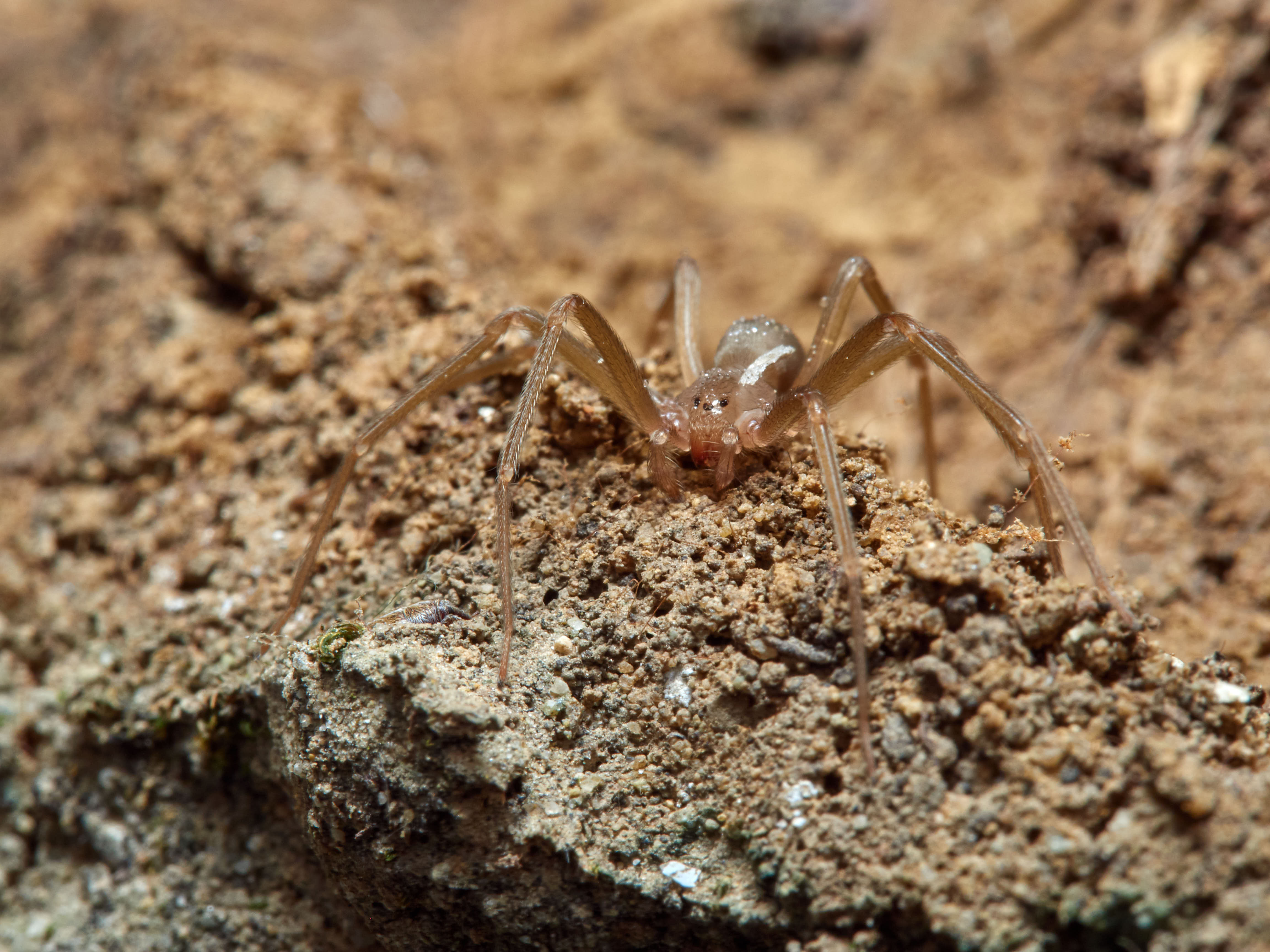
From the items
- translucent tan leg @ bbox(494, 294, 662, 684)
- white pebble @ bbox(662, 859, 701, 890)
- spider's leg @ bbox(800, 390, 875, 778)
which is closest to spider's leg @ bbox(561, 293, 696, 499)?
translucent tan leg @ bbox(494, 294, 662, 684)

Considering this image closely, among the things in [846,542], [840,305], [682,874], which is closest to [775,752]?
[682,874]

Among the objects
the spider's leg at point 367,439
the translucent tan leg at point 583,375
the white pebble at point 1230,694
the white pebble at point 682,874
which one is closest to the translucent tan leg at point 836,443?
the white pebble at point 1230,694

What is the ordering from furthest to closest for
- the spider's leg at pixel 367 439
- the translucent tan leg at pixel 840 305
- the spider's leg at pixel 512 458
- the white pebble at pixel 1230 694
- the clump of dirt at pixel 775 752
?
1. the translucent tan leg at pixel 840 305
2. the spider's leg at pixel 367 439
3. the spider's leg at pixel 512 458
4. the white pebble at pixel 1230 694
5. the clump of dirt at pixel 775 752

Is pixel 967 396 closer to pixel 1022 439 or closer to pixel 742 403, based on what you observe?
pixel 1022 439

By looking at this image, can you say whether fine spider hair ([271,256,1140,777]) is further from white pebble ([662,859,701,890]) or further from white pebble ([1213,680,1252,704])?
white pebble ([662,859,701,890])

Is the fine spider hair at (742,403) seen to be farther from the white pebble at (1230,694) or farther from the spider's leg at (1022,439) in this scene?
the white pebble at (1230,694)
